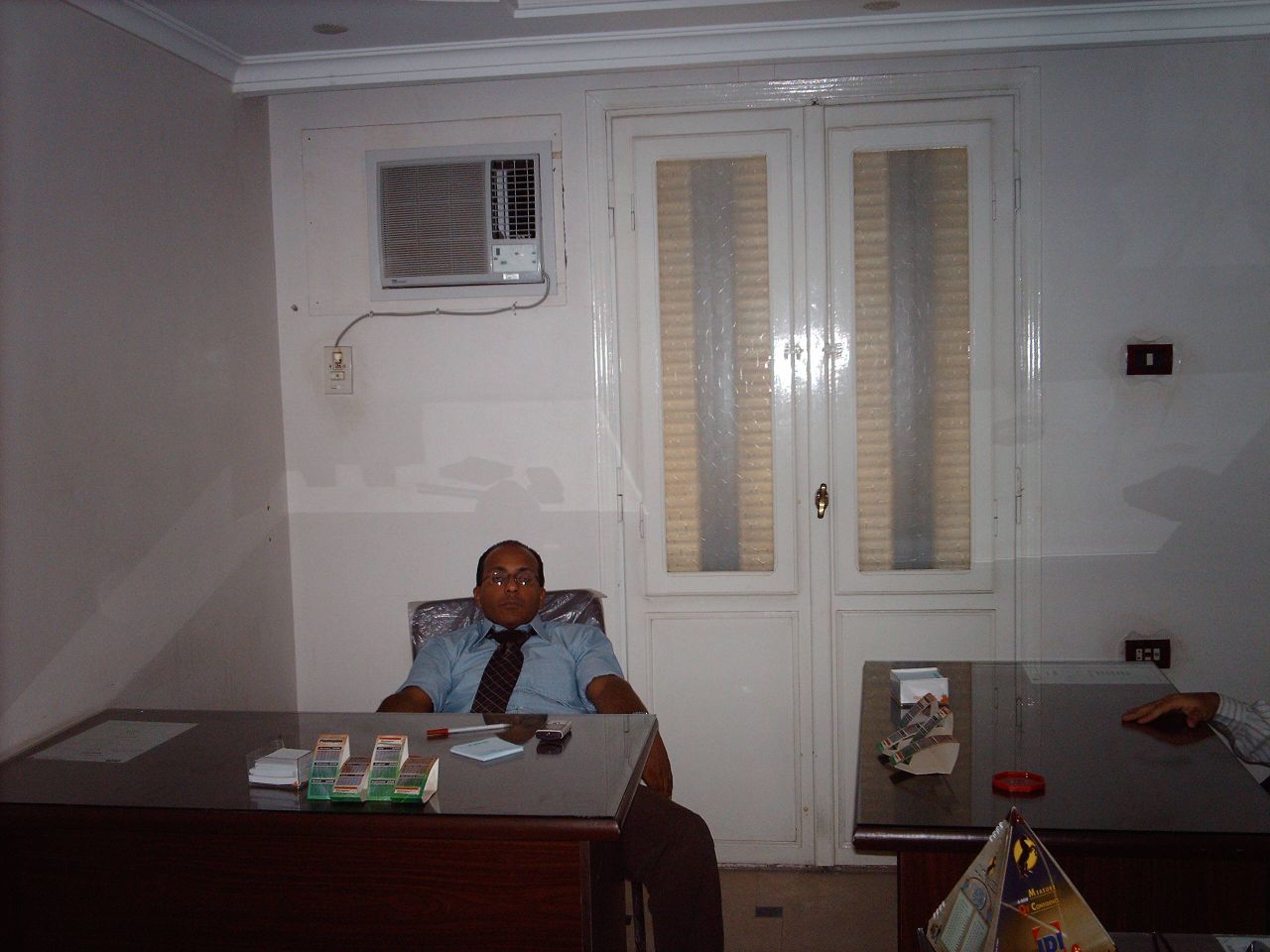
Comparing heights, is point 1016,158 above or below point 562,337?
above

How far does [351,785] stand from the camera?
1.92m

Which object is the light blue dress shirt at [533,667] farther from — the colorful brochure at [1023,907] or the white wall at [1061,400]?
the colorful brochure at [1023,907]

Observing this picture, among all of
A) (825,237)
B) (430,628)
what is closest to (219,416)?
(430,628)

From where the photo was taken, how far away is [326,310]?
11.7 feet

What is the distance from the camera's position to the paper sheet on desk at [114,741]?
226cm

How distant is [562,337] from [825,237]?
33.7 inches

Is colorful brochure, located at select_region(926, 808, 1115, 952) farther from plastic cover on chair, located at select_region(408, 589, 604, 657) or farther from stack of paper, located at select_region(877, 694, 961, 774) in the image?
plastic cover on chair, located at select_region(408, 589, 604, 657)

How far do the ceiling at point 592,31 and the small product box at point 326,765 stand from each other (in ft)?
6.39

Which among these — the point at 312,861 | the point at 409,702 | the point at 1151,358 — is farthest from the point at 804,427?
the point at 312,861

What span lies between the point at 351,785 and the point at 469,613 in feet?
3.83

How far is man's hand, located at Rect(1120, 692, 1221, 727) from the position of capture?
2.18 m

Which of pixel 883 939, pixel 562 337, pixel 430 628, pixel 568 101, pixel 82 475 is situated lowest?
pixel 883 939

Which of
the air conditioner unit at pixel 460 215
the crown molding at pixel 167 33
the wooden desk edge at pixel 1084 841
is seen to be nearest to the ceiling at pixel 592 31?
the crown molding at pixel 167 33

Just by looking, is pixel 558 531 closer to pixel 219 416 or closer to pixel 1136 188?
pixel 219 416
